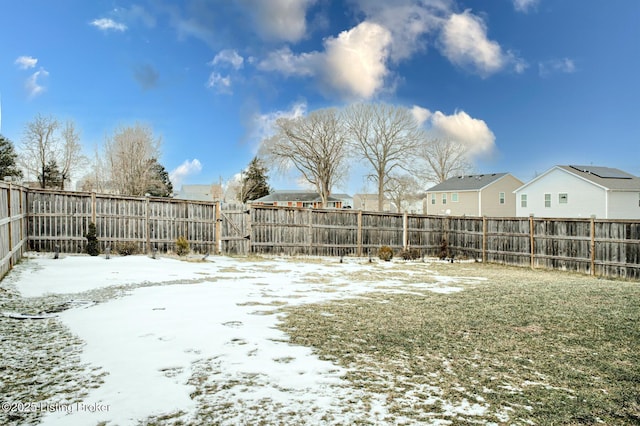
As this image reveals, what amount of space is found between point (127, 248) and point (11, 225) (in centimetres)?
423

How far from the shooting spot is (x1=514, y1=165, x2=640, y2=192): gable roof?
26672 mm

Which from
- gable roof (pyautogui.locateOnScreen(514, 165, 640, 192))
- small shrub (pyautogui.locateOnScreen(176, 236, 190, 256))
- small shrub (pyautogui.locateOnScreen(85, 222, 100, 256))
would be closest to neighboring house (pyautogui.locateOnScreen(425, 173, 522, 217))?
gable roof (pyautogui.locateOnScreen(514, 165, 640, 192))

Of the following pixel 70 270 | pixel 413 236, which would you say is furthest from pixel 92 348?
pixel 413 236

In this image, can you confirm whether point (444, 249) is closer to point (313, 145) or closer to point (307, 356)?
point (307, 356)

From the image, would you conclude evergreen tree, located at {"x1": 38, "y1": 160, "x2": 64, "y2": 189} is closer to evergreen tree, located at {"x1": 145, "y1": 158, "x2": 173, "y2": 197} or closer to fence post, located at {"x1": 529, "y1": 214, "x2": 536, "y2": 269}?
evergreen tree, located at {"x1": 145, "y1": 158, "x2": 173, "y2": 197}

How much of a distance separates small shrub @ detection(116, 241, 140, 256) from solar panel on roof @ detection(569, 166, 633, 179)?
94.2 ft

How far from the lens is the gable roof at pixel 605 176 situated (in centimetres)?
2667

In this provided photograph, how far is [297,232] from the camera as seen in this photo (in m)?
16.2

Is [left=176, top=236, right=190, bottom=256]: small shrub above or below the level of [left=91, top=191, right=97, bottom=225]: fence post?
below

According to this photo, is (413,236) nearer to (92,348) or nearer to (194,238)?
(194,238)

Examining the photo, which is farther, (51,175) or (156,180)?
(156,180)

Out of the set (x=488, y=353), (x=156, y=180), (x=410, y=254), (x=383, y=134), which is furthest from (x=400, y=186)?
(x=488, y=353)

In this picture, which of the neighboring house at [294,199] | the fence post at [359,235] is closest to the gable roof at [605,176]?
the fence post at [359,235]

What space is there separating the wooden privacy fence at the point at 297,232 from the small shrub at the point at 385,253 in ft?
3.13
